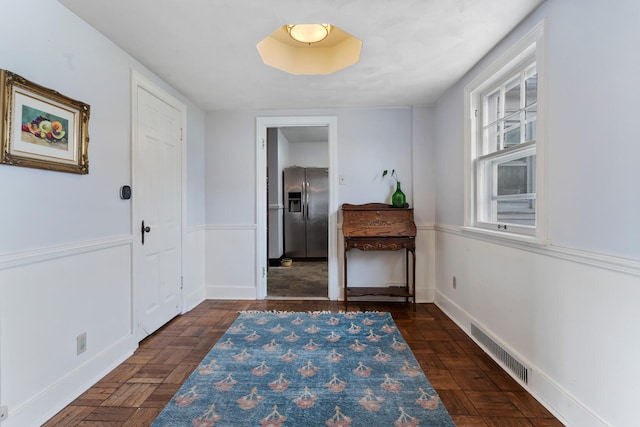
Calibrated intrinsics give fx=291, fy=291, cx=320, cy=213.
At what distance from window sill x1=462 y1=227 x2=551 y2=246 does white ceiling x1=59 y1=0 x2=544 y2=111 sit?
133 centimetres

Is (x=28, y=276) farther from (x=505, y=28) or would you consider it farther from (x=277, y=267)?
(x=277, y=267)

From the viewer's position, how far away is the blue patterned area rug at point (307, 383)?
151cm

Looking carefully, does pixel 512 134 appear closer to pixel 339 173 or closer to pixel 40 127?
pixel 339 173

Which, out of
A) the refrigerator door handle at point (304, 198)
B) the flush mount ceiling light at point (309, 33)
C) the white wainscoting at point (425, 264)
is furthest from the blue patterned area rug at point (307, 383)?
the refrigerator door handle at point (304, 198)

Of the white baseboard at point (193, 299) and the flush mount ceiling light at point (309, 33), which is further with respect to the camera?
the white baseboard at point (193, 299)

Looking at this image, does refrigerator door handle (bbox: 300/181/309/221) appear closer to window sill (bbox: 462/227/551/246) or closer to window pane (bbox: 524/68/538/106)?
window sill (bbox: 462/227/551/246)

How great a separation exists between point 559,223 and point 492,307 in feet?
2.99

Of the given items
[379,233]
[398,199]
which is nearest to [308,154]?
[398,199]

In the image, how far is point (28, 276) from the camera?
1.46 meters

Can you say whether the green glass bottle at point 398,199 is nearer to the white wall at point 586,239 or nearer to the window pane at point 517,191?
the window pane at point 517,191

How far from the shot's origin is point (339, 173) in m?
3.43

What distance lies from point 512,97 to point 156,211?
3.03 meters

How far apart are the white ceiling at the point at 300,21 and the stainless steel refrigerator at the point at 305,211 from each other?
291cm

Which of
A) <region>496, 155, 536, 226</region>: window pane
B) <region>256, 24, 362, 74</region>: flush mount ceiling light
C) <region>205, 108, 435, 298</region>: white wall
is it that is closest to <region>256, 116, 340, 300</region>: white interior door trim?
<region>205, 108, 435, 298</region>: white wall
